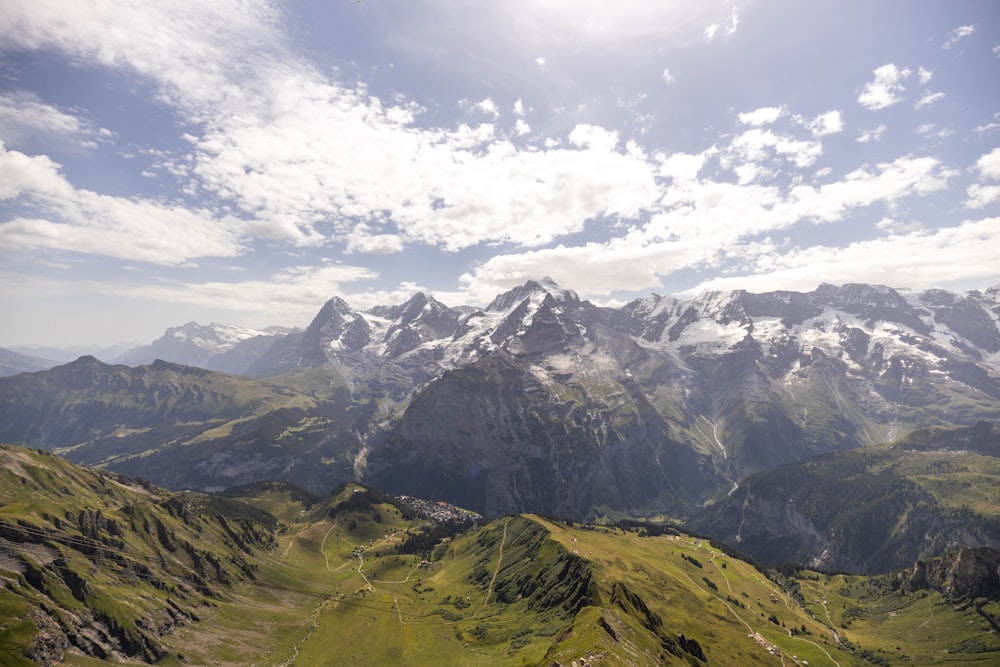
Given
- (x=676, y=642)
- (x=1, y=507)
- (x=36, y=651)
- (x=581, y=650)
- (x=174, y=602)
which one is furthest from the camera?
(x=174, y=602)

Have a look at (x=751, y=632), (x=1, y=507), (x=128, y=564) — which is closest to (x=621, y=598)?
(x=751, y=632)

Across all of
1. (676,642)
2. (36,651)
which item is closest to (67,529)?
(36,651)

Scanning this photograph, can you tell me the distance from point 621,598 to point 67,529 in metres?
206

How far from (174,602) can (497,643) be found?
424ft

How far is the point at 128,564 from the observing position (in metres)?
197

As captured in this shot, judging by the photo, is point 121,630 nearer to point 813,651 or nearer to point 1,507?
point 1,507

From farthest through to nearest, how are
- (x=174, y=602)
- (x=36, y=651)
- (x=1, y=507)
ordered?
(x=174, y=602) < (x=1, y=507) < (x=36, y=651)

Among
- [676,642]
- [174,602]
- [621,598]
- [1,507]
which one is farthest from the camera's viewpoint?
[174,602]

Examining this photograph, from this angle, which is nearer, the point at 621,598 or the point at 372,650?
the point at 621,598

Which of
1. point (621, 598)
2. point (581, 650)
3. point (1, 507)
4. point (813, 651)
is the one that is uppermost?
point (1, 507)

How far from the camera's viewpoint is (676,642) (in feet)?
500

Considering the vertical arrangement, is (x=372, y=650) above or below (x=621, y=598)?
below

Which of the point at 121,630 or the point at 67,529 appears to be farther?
the point at 67,529

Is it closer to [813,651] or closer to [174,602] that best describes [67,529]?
[174,602]
